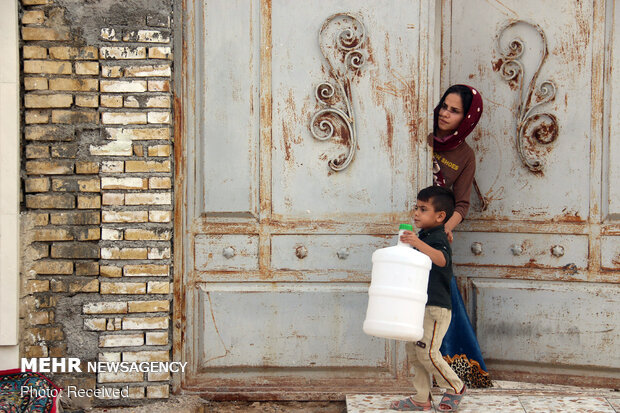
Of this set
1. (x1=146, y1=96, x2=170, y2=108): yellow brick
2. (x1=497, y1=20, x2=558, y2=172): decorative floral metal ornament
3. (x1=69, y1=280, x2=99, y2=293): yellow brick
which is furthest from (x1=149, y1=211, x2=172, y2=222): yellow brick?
(x1=497, y1=20, x2=558, y2=172): decorative floral metal ornament

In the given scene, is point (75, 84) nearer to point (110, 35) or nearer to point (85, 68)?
point (85, 68)

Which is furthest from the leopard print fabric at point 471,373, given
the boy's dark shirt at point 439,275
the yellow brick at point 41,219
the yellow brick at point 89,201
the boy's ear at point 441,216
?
the yellow brick at point 41,219

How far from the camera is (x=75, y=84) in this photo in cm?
378

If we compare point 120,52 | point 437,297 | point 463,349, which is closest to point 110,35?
point 120,52

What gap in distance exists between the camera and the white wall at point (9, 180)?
12.0 ft

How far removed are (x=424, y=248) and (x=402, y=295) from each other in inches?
10.1

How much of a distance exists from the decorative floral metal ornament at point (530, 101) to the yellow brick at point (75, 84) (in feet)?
7.80

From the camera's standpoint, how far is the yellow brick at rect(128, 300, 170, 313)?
3797 millimetres

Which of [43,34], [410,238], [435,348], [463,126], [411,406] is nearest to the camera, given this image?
[410,238]

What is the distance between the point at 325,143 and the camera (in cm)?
398

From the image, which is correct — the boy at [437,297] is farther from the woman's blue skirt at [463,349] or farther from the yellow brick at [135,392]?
the yellow brick at [135,392]

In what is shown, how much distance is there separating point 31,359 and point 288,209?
1.62 meters

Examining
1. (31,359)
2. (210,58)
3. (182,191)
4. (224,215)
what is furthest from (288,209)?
(31,359)

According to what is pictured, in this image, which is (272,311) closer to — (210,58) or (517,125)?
(210,58)
